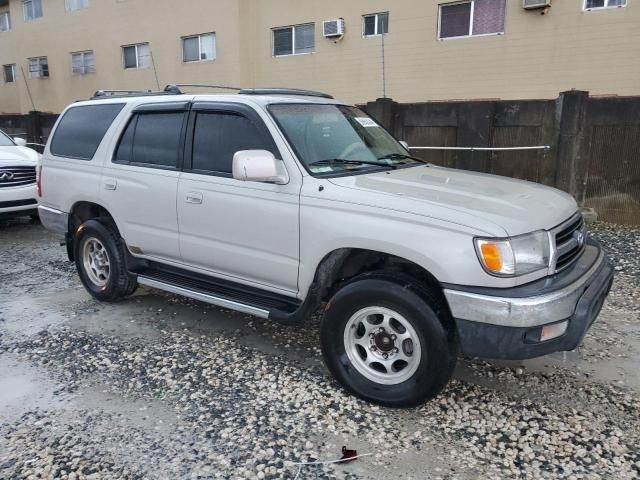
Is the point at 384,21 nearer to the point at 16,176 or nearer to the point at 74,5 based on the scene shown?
the point at 16,176

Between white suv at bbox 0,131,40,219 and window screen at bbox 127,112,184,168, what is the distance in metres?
4.30

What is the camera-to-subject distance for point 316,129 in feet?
12.9

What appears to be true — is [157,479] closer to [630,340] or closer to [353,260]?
[353,260]

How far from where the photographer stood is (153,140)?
4457 millimetres

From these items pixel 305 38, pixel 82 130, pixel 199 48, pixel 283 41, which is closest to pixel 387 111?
pixel 82 130

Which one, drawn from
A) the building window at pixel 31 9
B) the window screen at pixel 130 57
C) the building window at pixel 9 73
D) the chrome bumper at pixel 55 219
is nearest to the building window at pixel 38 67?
the building window at pixel 31 9

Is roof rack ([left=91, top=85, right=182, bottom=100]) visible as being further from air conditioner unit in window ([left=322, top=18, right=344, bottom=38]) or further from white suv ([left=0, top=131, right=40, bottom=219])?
air conditioner unit in window ([left=322, top=18, right=344, bottom=38])

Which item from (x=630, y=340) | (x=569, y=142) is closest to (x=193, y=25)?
(x=569, y=142)

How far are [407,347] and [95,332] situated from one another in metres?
2.77

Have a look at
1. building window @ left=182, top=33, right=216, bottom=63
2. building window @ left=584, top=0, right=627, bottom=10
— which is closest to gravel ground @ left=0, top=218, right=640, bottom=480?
building window @ left=584, top=0, right=627, bottom=10

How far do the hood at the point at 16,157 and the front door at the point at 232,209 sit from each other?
17.2ft

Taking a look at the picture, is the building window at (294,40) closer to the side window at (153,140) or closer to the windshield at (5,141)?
the windshield at (5,141)

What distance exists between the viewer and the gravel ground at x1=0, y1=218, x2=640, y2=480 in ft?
8.90

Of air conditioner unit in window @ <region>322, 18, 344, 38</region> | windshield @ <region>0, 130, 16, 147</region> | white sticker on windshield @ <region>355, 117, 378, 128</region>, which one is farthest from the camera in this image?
air conditioner unit in window @ <region>322, 18, 344, 38</region>
